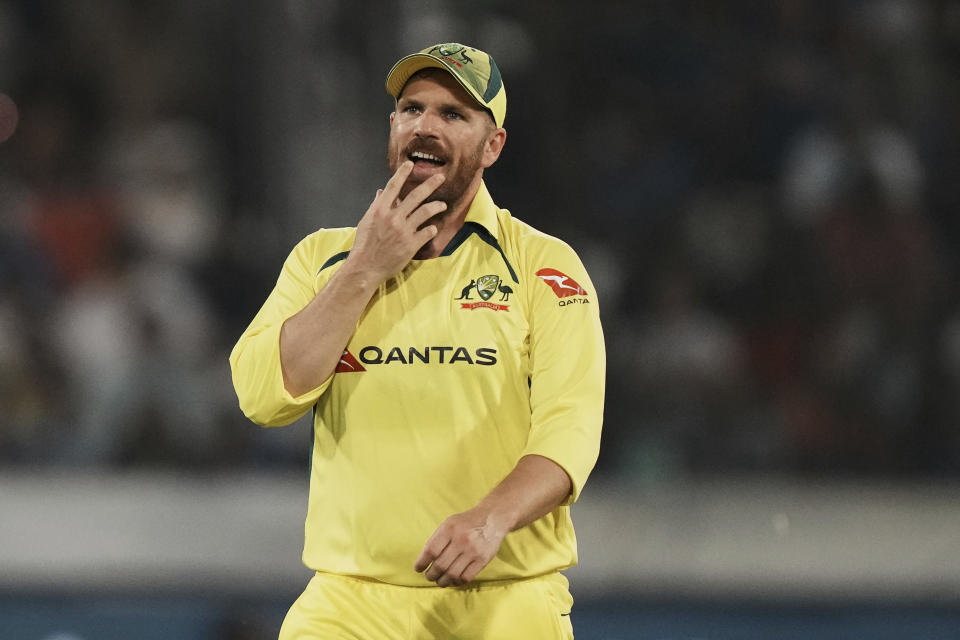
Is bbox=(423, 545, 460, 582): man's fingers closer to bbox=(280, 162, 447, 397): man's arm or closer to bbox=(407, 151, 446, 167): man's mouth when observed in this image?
bbox=(280, 162, 447, 397): man's arm

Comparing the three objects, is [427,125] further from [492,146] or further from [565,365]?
[565,365]

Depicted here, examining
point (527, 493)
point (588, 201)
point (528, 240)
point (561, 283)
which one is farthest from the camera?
point (588, 201)

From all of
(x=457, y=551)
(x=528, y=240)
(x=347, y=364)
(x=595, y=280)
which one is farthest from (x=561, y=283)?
(x=595, y=280)

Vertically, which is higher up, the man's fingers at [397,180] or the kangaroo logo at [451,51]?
the kangaroo logo at [451,51]

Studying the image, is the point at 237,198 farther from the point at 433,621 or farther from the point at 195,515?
the point at 433,621

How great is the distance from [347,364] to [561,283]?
0.49 m

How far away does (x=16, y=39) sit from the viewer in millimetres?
7430

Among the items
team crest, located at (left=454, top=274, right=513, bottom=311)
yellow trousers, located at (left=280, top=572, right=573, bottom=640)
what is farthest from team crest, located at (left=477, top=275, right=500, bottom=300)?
yellow trousers, located at (left=280, top=572, right=573, bottom=640)

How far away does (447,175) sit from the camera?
2.79 meters

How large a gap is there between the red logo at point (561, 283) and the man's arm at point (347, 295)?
311 millimetres

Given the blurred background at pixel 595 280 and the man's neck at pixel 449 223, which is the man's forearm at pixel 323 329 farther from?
the blurred background at pixel 595 280

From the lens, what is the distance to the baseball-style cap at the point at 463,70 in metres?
2.76

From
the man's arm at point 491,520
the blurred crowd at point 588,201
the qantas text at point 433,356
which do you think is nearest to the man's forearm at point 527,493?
the man's arm at point 491,520

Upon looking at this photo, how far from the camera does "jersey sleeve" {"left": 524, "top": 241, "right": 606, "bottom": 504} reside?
2625 millimetres
